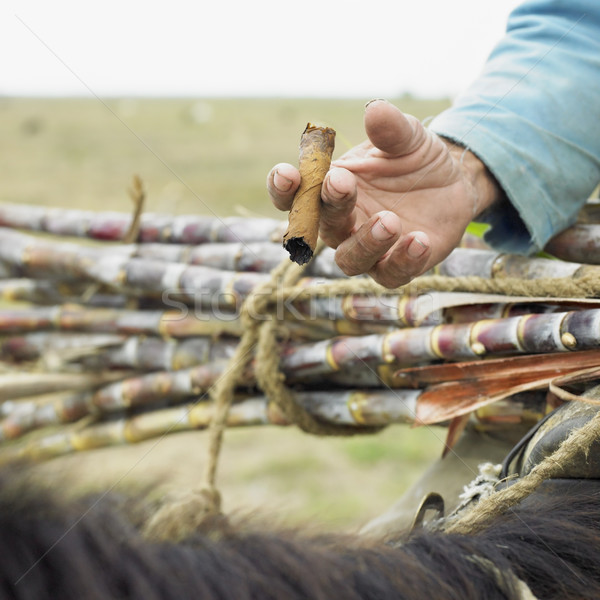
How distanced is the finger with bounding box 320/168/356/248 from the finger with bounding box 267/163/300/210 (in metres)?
0.04

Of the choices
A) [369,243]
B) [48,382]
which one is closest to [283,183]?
[369,243]

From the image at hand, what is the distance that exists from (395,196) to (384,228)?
18 centimetres

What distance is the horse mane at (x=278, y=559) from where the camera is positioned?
64 centimetres

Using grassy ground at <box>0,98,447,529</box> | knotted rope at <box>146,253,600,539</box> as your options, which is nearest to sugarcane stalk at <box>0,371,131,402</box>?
grassy ground at <box>0,98,447,529</box>

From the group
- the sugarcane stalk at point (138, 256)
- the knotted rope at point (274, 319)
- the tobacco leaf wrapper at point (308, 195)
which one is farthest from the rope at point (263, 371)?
the tobacco leaf wrapper at point (308, 195)

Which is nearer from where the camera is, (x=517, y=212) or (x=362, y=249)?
(x=362, y=249)

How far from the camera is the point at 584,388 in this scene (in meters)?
0.92

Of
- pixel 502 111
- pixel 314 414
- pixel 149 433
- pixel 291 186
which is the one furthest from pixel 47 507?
pixel 502 111

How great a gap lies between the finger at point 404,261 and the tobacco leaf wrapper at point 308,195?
13 cm

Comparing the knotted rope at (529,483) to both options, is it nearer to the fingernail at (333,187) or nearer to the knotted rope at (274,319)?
the knotted rope at (274,319)

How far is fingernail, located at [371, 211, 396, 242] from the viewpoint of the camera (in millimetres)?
783

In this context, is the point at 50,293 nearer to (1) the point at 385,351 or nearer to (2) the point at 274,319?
(2) the point at 274,319

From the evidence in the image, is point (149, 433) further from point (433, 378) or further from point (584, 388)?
point (584, 388)

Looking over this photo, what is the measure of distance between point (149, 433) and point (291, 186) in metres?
0.90
